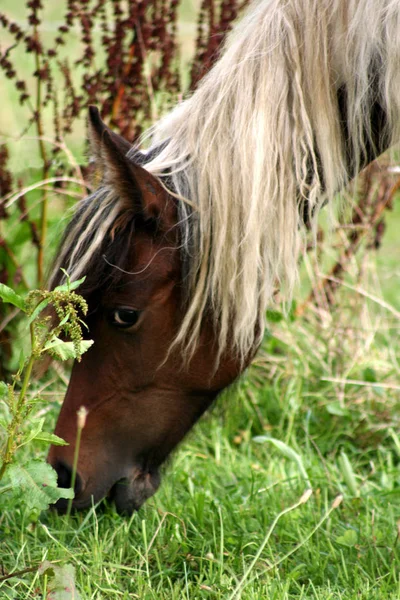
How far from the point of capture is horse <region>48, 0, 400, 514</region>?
1955mm

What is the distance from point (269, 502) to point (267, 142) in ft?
3.90

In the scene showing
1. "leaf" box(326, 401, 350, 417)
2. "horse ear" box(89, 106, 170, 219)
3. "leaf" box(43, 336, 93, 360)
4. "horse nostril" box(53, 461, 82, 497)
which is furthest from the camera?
"leaf" box(326, 401, 350, 417)

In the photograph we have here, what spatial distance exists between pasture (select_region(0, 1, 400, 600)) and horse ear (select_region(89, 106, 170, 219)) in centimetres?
45

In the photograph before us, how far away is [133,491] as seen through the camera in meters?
2.18

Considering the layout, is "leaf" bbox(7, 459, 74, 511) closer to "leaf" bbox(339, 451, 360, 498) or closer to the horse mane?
the horse mane

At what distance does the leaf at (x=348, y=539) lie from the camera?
218 centimetres

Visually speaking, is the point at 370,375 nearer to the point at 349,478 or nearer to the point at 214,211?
the point at 349,478

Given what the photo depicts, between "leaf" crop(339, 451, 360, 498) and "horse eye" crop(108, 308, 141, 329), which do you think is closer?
"horse eye" crop(108, 308, 141, 329)

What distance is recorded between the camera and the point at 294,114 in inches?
78.3

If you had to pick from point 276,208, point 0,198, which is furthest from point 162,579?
point 0,198

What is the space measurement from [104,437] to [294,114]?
3.35 ft

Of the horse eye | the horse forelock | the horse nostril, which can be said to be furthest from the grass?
the horse forelock

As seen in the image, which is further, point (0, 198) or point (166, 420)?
point (0, 198)

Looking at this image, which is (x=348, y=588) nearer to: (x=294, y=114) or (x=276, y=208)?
(x=276, y=208)
